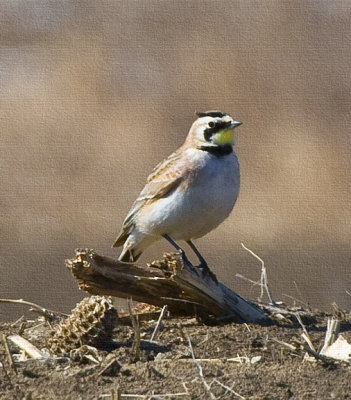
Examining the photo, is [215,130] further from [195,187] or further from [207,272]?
[207,272]

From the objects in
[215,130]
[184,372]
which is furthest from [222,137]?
[184,372]

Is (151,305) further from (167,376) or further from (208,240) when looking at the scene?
(208,240)

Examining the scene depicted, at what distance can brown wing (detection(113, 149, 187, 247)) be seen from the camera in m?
7.28

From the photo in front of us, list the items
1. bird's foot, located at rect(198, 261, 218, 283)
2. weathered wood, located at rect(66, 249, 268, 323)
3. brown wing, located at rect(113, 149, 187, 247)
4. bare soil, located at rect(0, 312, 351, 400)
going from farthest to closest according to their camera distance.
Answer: brown wing, located at rect(113, 149, 187, 247)
bird's foot, located at rect(198, 261, 218, 283)
weathered wood, located at rect(66, 249, 268, 323)
bare soil, located at rect(0, 312, 351, 400)

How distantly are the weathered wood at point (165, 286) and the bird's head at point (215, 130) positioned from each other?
1.08 meters

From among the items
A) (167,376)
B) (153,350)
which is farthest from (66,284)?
(167,376)

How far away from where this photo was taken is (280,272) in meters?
11.0

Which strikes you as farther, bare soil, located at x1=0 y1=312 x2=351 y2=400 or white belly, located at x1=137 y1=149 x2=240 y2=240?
white belly, located at x1=137 y1=149 x2=240 y2=240

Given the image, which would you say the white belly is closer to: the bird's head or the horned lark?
the horned lark

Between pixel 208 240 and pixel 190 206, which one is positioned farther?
pixel 208 240

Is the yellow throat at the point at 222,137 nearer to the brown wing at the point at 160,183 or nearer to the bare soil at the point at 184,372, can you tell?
the brown wing at the point at 160,183

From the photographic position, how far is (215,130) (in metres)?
7.37

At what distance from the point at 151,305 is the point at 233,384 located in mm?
2197

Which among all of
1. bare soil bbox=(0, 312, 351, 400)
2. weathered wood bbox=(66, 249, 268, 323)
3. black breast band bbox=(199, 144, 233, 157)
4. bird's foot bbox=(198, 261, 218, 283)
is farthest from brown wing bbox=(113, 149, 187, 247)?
bare soil bbox=(0, 312, 351, 400)
